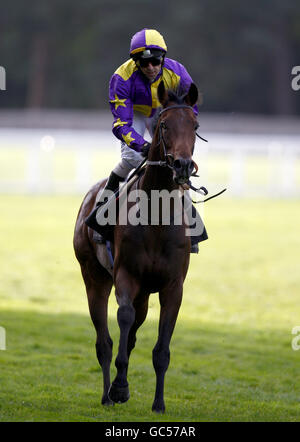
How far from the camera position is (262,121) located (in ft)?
139

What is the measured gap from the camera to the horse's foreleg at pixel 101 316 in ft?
20.8

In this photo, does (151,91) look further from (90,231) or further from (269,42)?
(269,42)

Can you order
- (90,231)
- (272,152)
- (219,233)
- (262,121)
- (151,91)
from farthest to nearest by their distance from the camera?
(262,121)
(272,152)
(219,233)
(90,231)
(151,91)

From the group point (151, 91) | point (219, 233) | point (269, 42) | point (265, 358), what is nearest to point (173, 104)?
point (151, 91)

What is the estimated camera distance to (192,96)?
17.4 feet

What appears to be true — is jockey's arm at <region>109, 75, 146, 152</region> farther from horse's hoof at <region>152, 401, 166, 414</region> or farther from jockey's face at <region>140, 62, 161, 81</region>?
horse's hoof at <region>152, 401, 166, 414</region>

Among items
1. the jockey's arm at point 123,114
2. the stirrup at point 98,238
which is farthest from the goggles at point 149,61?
the stirrup at point 98,238

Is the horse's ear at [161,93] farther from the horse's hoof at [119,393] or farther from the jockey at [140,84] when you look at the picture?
the horse's hoof at [119,393]

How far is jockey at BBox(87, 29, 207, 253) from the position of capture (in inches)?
221

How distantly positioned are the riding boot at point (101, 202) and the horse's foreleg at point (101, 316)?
0.52 meters

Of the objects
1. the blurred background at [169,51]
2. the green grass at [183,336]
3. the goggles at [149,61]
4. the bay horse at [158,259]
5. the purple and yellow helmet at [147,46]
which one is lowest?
the green grass at [183,336]

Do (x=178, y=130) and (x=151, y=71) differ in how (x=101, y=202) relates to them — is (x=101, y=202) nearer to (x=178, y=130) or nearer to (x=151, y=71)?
(x=151, y=71)

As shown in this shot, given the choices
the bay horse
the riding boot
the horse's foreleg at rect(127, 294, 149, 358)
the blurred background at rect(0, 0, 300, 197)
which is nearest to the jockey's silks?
the bay horse
